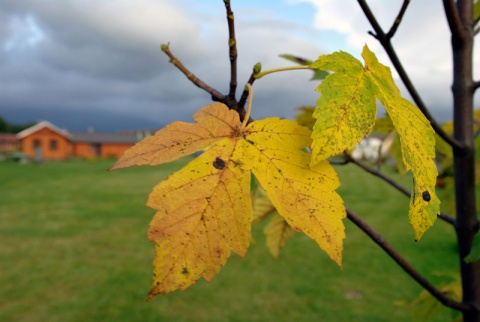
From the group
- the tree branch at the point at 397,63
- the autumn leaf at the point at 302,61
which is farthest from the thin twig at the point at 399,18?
the autumn leaf at the point at 302,61

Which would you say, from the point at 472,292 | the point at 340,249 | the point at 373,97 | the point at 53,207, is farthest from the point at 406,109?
the point at 53,207

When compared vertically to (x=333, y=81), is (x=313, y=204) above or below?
below

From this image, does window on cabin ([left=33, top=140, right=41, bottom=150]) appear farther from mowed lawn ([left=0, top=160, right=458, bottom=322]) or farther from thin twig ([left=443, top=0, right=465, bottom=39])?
thin twig ([left=443, top=0, right=465, bottom=39])

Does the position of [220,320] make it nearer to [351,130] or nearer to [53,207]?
[351,130]

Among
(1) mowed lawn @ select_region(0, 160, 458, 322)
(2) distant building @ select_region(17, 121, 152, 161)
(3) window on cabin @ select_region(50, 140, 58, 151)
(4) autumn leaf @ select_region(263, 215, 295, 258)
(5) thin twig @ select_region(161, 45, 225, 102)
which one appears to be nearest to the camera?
(5) thin twig @ select_region(161, 45, 225, 102)

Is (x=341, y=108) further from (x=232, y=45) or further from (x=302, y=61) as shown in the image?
(x=302, y=61)

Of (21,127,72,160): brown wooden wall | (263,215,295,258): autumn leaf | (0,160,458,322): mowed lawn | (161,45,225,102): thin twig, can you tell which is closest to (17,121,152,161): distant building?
(21,127,72,160): brown wooden wall
